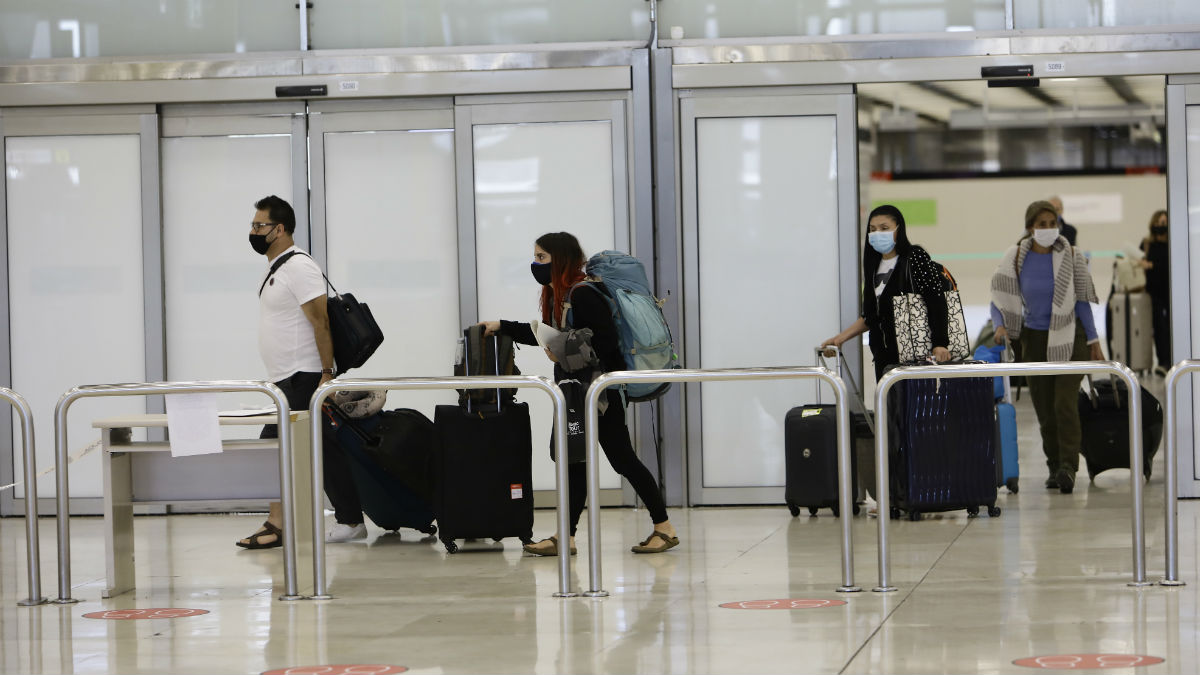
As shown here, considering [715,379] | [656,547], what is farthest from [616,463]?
[715,379]

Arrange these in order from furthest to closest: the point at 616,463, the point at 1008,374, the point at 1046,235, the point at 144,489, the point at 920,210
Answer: the point at 920,210, the point at 1046,235, the point at 616,463, the point at 144,489, the point at 1008,374

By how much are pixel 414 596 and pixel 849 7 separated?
494cm

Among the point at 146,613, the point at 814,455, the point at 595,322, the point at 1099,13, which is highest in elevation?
the point at 1099,13

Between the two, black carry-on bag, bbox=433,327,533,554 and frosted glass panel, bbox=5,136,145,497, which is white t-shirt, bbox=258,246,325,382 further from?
frosted glass panel, bbox=5,136,145,497

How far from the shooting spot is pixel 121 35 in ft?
30.9

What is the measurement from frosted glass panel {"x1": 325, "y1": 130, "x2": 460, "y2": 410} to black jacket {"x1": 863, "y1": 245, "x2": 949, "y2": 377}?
107 inches

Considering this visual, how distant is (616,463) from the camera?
23.1 feet

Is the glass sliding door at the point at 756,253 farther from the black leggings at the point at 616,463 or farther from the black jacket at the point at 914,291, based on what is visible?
the black leggings at the point at 616,463

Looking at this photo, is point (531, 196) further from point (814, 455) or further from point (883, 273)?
point (814, 455)

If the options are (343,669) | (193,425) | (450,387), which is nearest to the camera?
(343,669)

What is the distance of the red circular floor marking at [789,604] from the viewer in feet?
18.3

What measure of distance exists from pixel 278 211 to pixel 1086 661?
4.59 m

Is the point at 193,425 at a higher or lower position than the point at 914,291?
lower

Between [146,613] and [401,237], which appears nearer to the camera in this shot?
[146,613]
